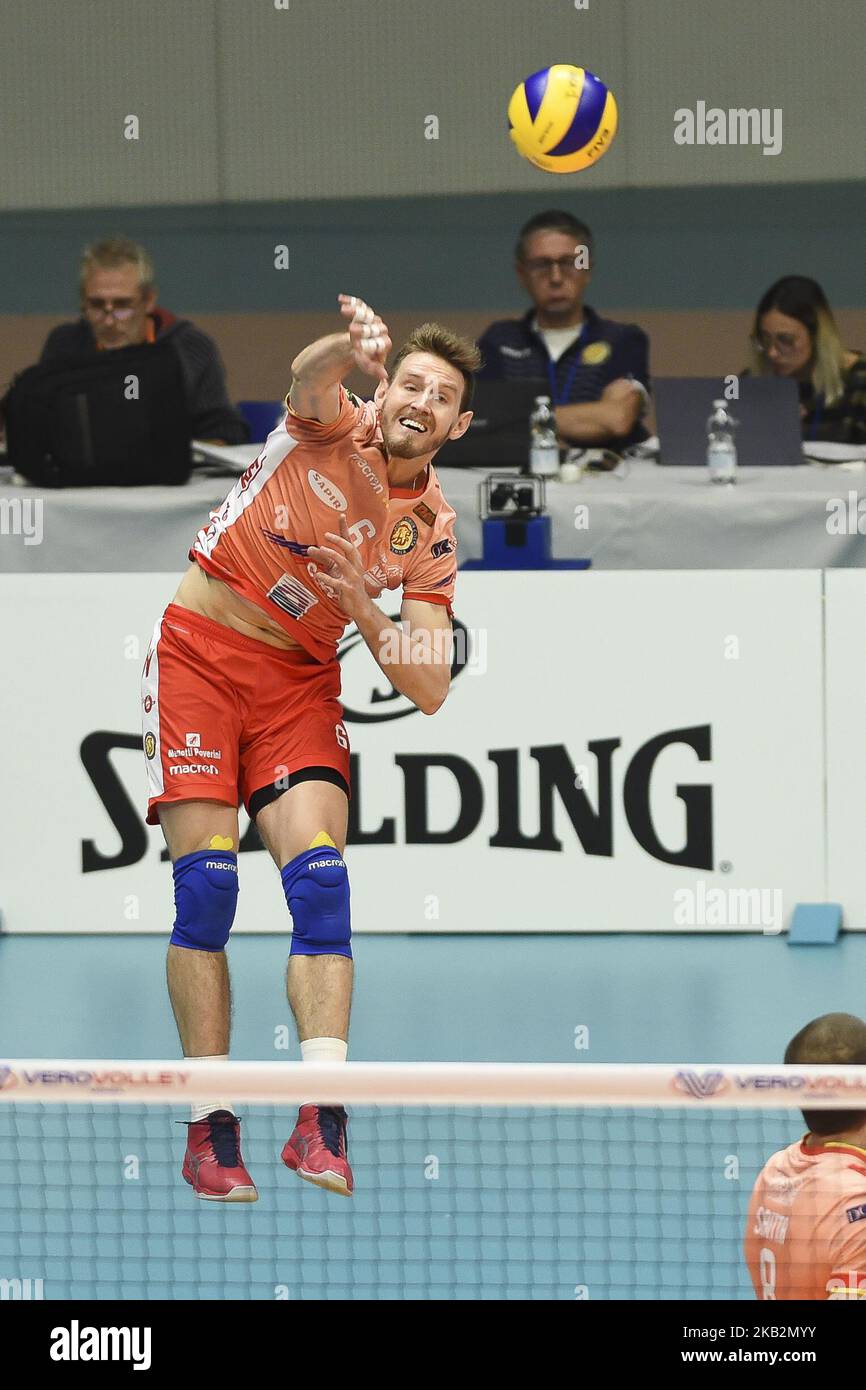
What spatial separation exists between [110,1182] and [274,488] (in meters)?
2.08

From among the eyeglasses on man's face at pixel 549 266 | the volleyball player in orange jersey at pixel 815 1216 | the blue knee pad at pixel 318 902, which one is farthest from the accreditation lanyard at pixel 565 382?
the volleyball player in orange jersey at pixel 815 1216

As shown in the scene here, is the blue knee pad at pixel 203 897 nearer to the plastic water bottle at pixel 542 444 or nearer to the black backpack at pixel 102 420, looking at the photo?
the black backpack at pixel 102 420

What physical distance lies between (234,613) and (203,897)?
2.57 ft

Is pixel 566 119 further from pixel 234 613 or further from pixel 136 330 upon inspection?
pixel 234 613

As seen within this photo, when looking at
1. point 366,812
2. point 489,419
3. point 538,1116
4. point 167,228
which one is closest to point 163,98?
point 167,228

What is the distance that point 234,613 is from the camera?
17.3 feet

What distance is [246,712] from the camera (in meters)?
5.27

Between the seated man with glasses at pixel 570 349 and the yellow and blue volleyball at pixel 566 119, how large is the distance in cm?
137

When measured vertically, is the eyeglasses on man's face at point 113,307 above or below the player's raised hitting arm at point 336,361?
above

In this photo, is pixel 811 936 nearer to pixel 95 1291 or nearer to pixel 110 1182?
pixel 110 1182

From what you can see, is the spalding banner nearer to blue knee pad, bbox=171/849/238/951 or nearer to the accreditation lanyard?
the accreditation lanyard

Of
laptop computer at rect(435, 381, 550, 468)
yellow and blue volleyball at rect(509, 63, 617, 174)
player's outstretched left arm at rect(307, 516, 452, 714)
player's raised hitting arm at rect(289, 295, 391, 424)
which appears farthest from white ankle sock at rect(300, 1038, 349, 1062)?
laptop computer at rect(435, 381, 550, 468)

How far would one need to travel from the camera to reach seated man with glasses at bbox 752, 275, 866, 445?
1013 cm

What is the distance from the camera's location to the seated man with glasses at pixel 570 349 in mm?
9883
